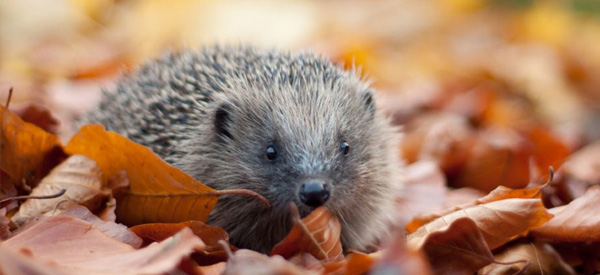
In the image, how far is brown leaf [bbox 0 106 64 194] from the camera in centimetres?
342

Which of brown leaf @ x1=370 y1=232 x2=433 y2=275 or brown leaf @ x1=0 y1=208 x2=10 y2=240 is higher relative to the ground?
brown leaf @ x1=370 y1=232 x2=433 y2=275

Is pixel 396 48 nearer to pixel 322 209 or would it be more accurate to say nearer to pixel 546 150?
pixel 546 150

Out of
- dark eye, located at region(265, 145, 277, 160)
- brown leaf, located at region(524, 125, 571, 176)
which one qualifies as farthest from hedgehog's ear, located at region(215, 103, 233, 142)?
brown leaf, located at region(524, 125, 571, 176)

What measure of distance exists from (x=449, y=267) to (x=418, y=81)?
247 inches

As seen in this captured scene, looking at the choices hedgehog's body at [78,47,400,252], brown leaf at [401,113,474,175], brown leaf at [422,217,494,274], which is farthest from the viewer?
brown leaf at [401,113,474,175]

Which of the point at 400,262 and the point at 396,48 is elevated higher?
the point at 400,262

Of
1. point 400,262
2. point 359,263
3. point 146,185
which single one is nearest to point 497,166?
point 359,263

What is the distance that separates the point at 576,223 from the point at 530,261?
1.17 ft

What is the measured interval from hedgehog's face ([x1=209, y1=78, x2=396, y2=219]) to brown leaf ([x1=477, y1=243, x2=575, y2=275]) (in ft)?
2.74

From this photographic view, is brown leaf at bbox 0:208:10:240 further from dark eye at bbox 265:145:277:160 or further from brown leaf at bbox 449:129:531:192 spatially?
brown leaf at bbox 449:129:531:192

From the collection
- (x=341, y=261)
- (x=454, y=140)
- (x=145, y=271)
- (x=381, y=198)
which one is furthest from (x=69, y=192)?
(x=454, y=140)

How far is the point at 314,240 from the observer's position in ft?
9.88

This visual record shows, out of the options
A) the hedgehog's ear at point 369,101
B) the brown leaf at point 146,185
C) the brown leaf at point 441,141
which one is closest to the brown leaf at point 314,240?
the brown leaf at point 146,185

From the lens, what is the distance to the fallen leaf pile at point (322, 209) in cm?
279
